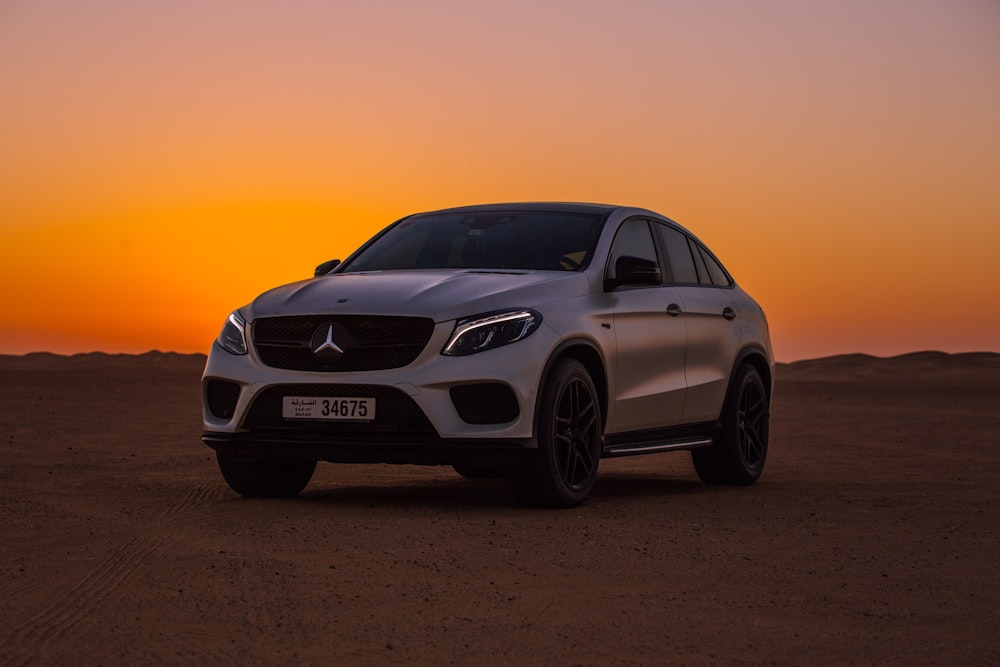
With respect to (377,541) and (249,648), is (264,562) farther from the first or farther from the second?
(249,648)

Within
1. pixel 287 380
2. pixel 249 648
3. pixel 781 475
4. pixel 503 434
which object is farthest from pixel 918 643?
pixel 781 475

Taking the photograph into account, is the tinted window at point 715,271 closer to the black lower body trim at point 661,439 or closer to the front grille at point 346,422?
the black lower body trim at point 661,439

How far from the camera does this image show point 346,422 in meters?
8.48

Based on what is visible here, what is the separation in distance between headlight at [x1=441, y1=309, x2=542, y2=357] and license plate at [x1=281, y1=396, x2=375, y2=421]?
1.82 ft

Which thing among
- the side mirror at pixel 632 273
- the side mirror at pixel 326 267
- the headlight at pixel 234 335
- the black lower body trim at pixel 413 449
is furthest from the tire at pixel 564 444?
the side mirror at pixel 326 267

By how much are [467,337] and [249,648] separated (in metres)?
3.62

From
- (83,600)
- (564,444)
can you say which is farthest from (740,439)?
(83,600)

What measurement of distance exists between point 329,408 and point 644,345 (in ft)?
7.66

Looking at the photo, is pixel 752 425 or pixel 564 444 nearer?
pixel 564 444

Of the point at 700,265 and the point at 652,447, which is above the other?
the point at 700,265

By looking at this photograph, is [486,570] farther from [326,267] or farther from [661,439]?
[326,267]

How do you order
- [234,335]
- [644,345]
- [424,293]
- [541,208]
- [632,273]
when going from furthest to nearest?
[541,208], [644,345], [632,273], [234,335], [424,293]

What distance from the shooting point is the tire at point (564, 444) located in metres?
8.53

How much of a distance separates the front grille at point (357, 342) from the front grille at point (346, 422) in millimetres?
130
